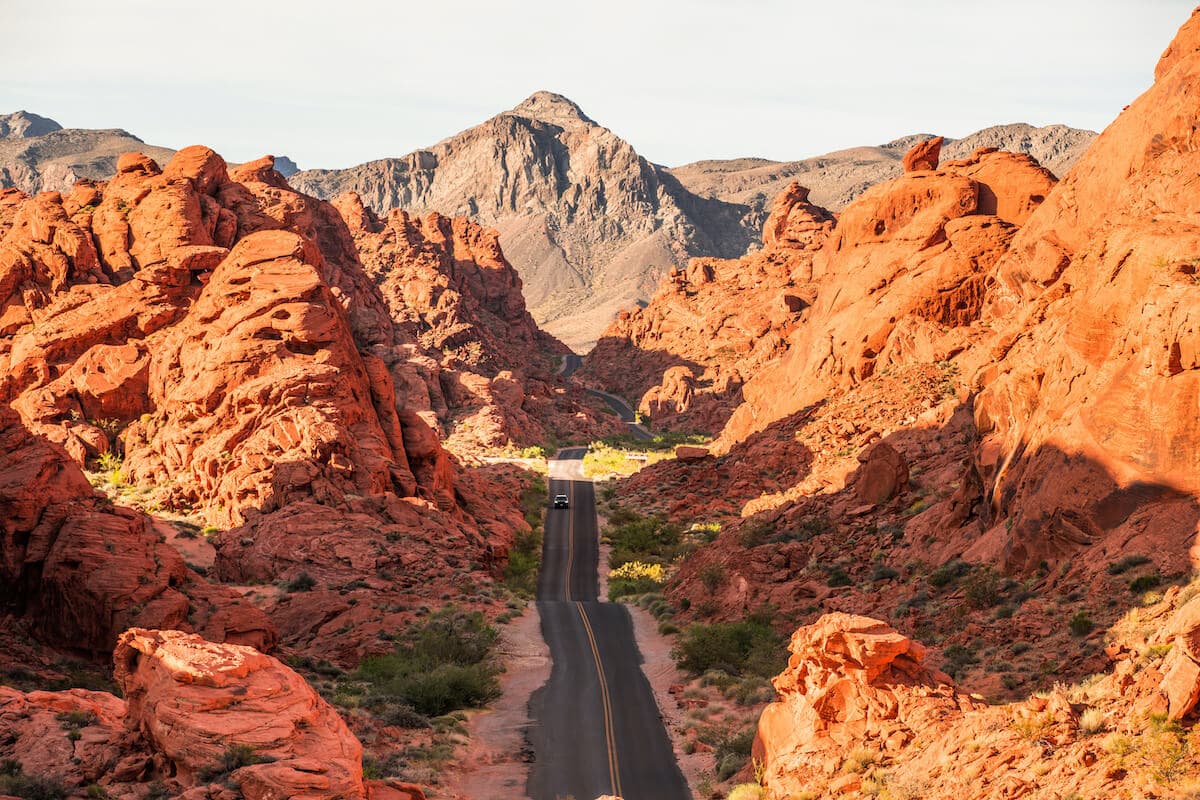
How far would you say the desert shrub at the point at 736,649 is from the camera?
3431 centimetres

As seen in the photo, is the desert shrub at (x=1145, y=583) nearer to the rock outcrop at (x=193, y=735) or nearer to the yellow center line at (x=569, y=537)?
the rock outcrop at (x=193, y=735)

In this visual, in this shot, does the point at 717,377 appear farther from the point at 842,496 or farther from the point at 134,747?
the point at 134,747

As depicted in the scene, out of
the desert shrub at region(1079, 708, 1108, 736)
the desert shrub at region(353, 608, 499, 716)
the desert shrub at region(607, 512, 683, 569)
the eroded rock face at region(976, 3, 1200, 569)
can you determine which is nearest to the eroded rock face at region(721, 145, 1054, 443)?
the desert shrub at region(607, 512, 683, 569)

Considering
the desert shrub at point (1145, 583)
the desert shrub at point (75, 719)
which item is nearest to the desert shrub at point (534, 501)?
the desert shrub at point (1145, 583)

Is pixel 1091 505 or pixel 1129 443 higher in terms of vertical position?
pixel 1129 443

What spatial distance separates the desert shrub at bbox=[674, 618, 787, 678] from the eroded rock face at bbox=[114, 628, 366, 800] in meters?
18.5

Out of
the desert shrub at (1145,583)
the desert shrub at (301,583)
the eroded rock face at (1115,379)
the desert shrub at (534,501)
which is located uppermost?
the eroded rock face at (1115,379)

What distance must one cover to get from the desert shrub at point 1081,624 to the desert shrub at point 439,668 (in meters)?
18.1

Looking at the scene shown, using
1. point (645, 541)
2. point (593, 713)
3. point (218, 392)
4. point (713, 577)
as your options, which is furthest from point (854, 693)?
point (645, 541)

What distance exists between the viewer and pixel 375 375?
54719mm

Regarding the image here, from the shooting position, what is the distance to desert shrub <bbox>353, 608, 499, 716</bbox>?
3159 centimetres

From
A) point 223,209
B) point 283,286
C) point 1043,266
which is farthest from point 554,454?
A: point 1043,266

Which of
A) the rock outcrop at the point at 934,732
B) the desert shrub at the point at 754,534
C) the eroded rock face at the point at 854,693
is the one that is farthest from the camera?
the desert shrub at the point at 754,534

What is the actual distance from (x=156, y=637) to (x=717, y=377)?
11057 centimetres
